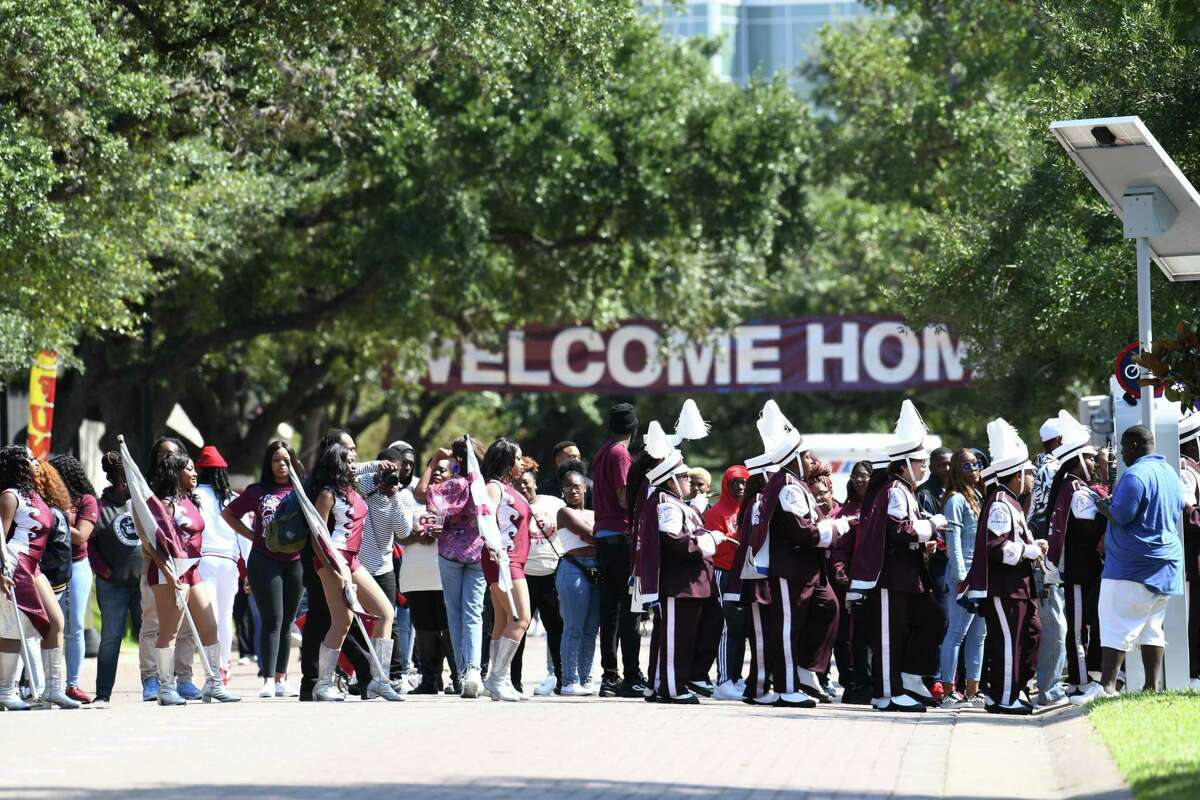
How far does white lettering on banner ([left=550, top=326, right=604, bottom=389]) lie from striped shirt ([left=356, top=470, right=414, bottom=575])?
65.2 feet

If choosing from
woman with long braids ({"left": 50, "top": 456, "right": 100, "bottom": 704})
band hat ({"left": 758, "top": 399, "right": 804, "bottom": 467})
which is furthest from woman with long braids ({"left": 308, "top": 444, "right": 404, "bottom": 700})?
band hat ({"left": 758, "top": 399, "right": 804, "bottom": 467})

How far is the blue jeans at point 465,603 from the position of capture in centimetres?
1378

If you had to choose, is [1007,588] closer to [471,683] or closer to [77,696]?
[471,683]

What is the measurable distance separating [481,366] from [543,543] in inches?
791

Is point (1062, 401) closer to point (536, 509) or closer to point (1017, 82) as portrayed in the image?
point (1017, 82)

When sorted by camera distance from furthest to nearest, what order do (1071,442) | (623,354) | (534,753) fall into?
(623,354) < (1071,442) < (534,753)

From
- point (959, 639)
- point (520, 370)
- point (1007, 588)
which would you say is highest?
point (520, 370)

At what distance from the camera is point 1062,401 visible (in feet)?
95.1

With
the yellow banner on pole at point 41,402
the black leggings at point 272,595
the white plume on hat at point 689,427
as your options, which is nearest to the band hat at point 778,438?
the white plume on hat at point 689,427

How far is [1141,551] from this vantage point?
1257 cm

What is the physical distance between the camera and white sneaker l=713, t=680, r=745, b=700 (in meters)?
14.0

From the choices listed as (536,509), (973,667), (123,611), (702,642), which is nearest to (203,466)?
(123,611)

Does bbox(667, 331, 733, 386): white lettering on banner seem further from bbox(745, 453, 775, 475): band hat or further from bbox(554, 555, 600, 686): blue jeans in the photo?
bbox(745, 453, 775, 475): band hat

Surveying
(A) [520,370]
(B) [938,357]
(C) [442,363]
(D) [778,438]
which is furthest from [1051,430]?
(C) [442,363]
